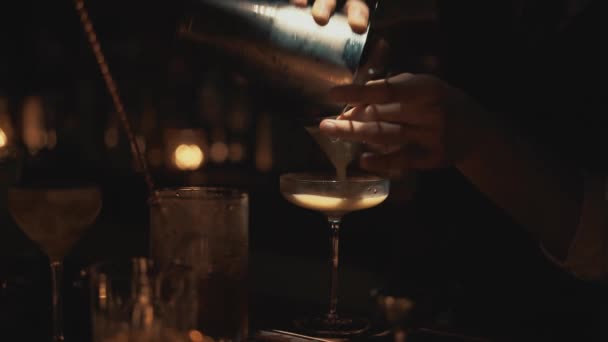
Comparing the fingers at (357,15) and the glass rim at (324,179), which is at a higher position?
the fingers at (357,15)

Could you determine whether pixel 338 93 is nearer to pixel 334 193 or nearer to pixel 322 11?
pixel 322 11

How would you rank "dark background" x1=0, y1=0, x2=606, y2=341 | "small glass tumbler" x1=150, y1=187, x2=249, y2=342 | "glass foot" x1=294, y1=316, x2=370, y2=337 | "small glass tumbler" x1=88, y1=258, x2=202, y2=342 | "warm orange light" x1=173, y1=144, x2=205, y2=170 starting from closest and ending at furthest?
"small glass tumbler" x1=88, y1=258, x2=202, y2=342 < "small glass tumbler" x1=150, y1=187, x2=249, y2=342 < "glass foot" x1=294, y1=316, x2=370, y2=337 < "dark background" x1=0, y1=0, x2=606, y2=341 < "warm orange light" x1=173, y1=144, x2=205, y2=170

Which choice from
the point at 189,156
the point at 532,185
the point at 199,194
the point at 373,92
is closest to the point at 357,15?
the point at 373,92

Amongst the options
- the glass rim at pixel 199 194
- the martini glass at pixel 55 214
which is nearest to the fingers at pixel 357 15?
the glass rim at pixel 199 194

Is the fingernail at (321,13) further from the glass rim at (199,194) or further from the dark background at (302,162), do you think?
the glass rim at (199,194)

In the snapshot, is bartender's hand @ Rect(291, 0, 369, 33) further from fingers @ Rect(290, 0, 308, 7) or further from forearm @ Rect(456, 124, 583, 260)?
forearm @ Rect(456, 124, 583, 260)

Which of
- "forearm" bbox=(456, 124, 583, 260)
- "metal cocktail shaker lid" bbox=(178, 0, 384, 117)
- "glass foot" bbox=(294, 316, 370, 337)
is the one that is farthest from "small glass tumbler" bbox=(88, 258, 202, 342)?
"forearm" bbox=(456, 124, 583, 260)
